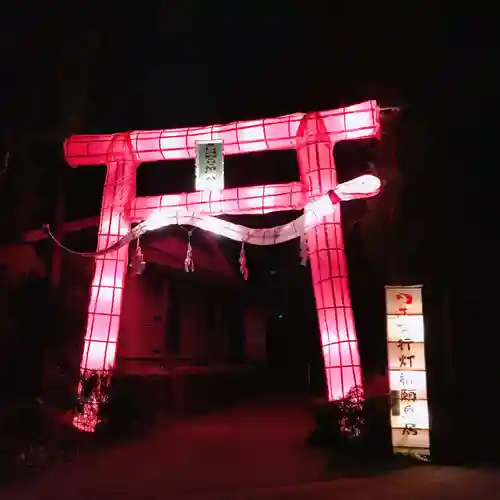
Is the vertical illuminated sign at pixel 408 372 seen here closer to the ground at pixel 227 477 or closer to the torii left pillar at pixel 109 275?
the ground at pixel 227 477

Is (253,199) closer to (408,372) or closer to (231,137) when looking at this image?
(231,137)

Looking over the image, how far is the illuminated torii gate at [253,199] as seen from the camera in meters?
10.6

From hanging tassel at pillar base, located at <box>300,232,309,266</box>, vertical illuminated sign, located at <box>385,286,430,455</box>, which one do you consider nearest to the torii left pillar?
hanging tassel at pillar base, located at <box>300,232,309,266</box>

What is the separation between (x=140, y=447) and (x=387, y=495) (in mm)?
4767

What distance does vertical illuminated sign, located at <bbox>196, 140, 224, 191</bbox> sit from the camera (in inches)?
464

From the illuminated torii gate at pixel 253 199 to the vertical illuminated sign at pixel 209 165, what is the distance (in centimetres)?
15

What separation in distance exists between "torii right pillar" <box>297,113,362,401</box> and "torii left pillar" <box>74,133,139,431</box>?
3.67 metres

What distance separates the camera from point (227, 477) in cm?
821

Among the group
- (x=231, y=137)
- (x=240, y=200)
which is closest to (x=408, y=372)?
(x=240, y=200)

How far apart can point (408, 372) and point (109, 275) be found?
19.5ft

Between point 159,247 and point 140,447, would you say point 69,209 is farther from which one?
point 140,447

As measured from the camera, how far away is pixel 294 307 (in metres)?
29.1

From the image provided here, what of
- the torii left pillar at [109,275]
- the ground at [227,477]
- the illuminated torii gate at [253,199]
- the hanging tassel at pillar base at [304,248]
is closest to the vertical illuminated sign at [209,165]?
the illuminated torii gate at [253,199]

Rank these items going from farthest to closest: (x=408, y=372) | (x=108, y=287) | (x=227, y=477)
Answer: (x=108, y=287) < (x=408, y=372) < (x=227, y=477)
